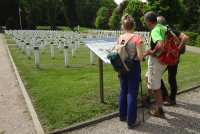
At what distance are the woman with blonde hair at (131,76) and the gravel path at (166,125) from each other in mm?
196

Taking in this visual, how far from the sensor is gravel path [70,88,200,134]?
19.1ft

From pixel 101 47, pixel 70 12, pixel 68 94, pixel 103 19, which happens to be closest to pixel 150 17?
pixel 101 47

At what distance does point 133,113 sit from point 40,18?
7792 centimetres

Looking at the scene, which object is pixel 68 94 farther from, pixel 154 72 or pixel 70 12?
pixel 70 12

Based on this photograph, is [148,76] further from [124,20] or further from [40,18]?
[40,18]

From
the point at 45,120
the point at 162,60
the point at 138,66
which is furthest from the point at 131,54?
the point at 45,120

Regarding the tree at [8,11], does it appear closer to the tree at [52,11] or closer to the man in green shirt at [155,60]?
the tree at [52,11]

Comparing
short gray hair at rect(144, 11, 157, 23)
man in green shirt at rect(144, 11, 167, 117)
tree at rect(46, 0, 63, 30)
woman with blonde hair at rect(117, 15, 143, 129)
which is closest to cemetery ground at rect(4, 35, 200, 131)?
woman with blonde hair at rect(117, 15, 143, 129)

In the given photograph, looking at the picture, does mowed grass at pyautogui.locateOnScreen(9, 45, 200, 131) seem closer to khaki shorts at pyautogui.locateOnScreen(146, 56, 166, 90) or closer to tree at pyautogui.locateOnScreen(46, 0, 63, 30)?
khaki shorts at pyautogui.locateOnScreen(146, 56, 166, 90)

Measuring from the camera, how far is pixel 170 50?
252 inches

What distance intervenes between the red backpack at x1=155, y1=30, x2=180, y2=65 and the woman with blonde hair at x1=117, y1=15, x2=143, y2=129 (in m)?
0.56

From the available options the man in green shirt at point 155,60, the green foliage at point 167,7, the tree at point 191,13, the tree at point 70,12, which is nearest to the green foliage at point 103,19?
the tree at point 70,12

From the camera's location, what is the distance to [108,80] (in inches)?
387

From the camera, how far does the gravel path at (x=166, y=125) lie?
5832 millimetres
